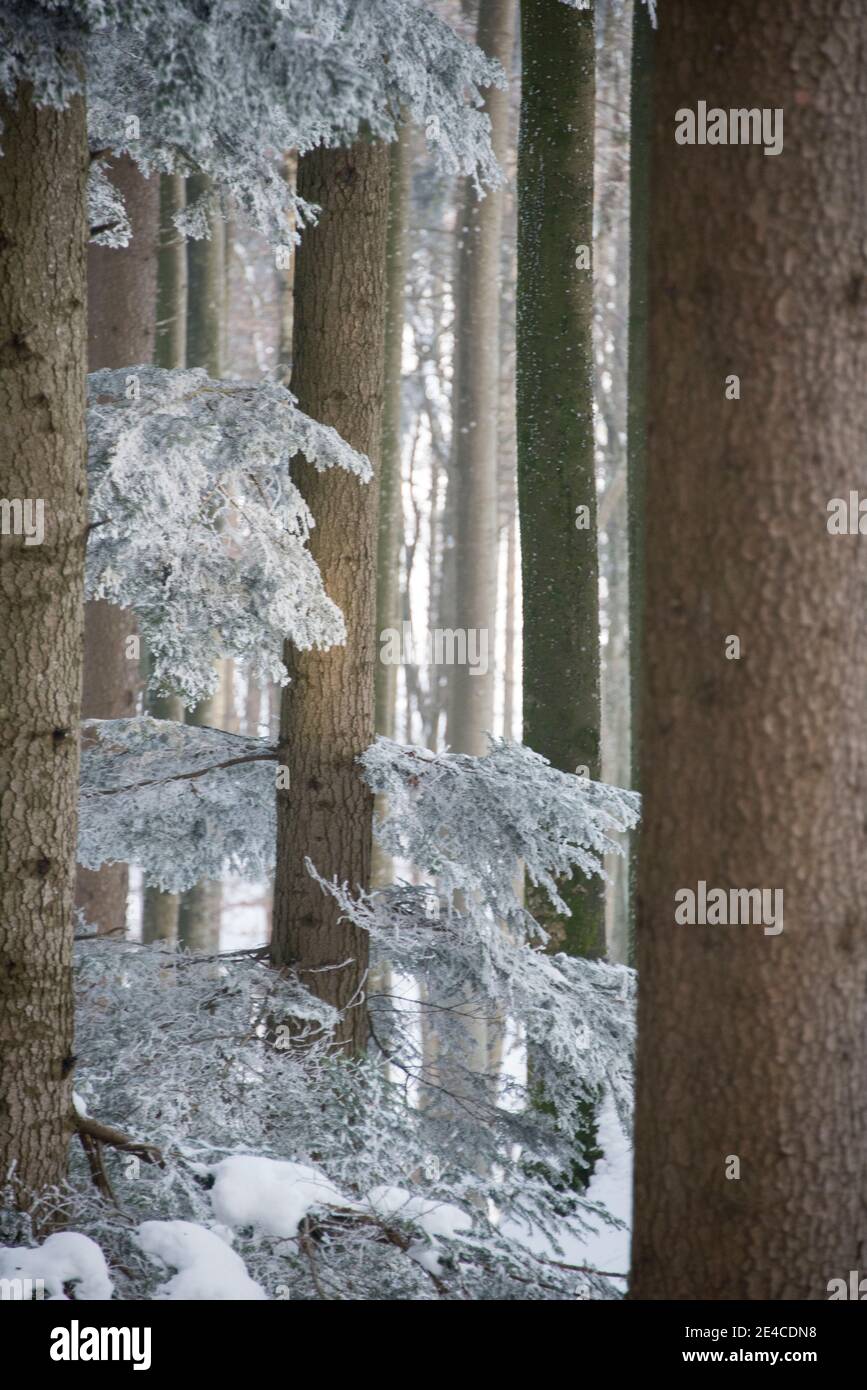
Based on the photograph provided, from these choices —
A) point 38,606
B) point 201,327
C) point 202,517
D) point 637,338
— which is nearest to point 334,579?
point 202,517

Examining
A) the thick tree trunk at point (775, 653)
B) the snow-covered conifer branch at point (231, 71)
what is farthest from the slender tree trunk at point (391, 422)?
the thick tree trunk at point (775, 653)

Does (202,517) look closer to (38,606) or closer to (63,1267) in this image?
(38,606)

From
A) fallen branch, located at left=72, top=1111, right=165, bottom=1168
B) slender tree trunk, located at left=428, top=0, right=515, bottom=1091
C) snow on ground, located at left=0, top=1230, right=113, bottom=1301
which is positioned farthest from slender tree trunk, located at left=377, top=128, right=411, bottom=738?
snow on ground, located at left=0, top=1230, right=113, bottom=1301

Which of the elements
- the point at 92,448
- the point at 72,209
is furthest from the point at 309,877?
the point at 72,209

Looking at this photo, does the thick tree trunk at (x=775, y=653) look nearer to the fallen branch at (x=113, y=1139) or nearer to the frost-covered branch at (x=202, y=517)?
the fallen branch at (x=113, y=1139)

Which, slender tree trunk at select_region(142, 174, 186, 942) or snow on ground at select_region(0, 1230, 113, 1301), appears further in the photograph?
slender tree trunk at select_region(142, 174, 186, 942)

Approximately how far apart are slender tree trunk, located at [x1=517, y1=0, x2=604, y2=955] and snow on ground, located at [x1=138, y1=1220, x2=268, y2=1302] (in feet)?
13.4

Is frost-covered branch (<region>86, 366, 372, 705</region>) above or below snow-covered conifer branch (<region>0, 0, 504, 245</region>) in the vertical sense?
below

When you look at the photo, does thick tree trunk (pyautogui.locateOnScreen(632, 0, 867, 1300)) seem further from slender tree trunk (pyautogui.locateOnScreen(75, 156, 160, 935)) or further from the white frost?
slender tree trunk (pyautogui.locateOnScreen(75, 156, 160, 935))

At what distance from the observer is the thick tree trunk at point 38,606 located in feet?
14.2

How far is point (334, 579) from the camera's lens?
585cm

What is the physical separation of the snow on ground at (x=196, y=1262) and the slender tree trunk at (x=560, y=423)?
409 cm

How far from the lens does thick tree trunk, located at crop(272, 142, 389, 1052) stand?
5.88 m

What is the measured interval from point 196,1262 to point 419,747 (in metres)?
2.60
